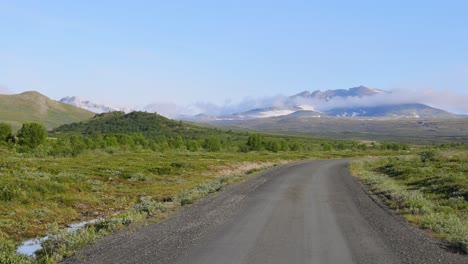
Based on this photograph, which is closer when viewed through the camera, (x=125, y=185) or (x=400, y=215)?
(x=400, y=215)

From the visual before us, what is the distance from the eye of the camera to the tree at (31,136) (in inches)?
3610

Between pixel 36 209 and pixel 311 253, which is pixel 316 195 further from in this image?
pixel 36 209

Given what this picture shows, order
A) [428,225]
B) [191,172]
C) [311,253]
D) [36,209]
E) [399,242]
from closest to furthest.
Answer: [311,253]
[399,242]
[428,225]
[36,209]
[191,172]

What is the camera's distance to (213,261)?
445 inches

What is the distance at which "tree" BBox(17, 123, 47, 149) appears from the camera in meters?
91.7

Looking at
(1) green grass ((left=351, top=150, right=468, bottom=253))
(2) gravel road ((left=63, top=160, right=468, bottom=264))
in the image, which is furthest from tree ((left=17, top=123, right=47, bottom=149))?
(2) gravel road ((left=63, top=160, right=468, bottom=264))

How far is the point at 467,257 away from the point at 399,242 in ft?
6.85

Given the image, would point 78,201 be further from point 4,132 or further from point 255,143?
point 255,143

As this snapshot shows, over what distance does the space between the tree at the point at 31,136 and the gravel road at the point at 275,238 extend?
3183 inches

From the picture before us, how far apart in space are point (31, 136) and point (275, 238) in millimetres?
90125

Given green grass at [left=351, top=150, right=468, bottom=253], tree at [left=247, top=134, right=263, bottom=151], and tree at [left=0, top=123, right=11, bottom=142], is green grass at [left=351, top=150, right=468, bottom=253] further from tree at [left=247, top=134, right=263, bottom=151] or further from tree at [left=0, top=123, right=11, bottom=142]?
→ tree at [left=247, top=134, right=263, bottom=151]

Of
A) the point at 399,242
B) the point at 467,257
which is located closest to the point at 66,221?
the point at 399,242

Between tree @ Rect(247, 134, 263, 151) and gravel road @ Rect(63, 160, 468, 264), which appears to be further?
tree @ Rect(247, 134, 263, 151)

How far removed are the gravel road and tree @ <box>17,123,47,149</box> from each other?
80843mm
